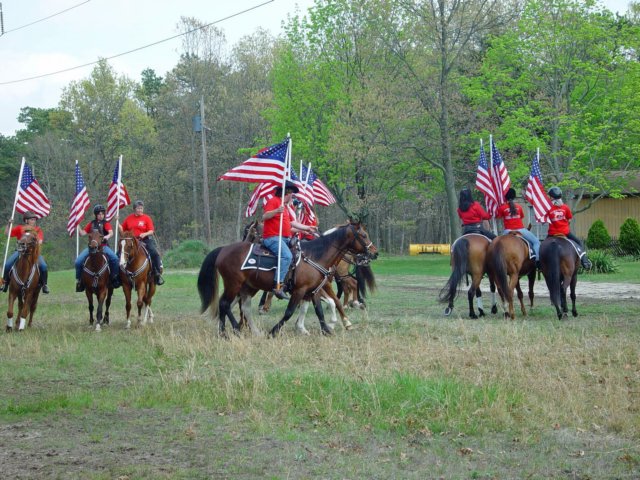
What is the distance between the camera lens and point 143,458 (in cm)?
687

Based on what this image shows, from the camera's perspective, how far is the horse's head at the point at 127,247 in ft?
52.7

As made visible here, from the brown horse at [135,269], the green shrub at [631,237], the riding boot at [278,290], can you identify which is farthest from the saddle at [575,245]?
the green shrub at [631,237]

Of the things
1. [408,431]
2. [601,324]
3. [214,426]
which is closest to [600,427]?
[408,431]

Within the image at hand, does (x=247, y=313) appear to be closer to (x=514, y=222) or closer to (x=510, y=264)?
(x=510, y=264)

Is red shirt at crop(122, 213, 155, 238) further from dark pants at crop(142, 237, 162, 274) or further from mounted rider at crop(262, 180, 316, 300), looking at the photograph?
mounted rider at crop(262, 180, 316, 300)

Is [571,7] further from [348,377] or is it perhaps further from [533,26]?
[348,377]

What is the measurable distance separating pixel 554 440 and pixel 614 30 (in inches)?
1340

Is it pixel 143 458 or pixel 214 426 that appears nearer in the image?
pixel 143 458

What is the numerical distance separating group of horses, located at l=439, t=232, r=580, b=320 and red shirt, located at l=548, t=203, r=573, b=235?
A: 0.53 ft

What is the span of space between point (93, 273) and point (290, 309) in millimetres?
4952

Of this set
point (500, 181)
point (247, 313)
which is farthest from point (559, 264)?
point (247, 313)

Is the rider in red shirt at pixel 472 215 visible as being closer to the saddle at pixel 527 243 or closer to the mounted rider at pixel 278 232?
the saddle at pixel 527 243

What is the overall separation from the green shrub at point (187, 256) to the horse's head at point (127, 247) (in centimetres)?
2713

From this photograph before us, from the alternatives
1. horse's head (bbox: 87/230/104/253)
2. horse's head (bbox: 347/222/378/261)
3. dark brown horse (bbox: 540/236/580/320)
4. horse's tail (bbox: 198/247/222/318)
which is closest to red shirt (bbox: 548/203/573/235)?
dark brown horse (bbox: 540/236/580/320)
